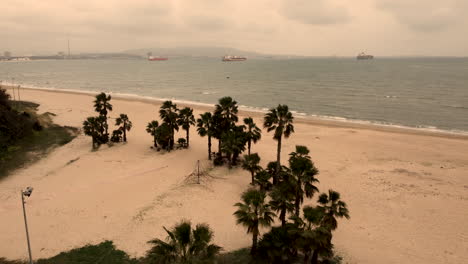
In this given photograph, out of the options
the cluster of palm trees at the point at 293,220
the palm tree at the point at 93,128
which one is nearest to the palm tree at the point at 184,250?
the cluster of palm trees at the point at 293,220

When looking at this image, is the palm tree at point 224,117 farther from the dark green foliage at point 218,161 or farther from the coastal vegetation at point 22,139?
the coastal vegetation at point 22,139

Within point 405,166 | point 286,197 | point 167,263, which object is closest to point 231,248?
point 286,197

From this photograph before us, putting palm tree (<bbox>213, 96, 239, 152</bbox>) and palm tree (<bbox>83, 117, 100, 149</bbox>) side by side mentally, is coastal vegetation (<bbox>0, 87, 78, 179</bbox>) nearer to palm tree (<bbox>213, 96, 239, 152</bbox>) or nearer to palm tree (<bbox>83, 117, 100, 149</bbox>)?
palm tree (<bbox>83, 117, 100, 149</bbox>)

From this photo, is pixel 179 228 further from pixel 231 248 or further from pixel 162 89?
pixel 162 89

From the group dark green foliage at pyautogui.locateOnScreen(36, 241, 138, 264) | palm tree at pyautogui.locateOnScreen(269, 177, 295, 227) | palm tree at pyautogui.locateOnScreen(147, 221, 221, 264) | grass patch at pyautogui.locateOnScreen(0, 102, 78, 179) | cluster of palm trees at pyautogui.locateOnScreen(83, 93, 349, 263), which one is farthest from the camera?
grass patch at pyautogui.locateOnScreen(0, 102, 78, 179)

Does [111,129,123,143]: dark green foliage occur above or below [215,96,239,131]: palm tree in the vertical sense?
below

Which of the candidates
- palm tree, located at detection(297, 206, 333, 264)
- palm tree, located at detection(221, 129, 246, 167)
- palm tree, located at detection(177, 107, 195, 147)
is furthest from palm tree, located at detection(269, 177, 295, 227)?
palm tree, located at detection(177, 107, 195, 147)

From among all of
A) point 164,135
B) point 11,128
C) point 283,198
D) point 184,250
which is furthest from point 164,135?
point 184,250
